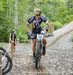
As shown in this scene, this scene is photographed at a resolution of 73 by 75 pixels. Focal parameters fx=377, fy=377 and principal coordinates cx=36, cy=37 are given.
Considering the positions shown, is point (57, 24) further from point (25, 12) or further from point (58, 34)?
point (58, 34)

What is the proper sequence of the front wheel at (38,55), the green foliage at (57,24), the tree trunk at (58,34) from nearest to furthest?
the front wheel at (38,55), the tree trunk at (58,34), the green foliage at (57,24)

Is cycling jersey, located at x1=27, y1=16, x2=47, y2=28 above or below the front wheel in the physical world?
above

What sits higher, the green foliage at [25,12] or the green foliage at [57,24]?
the green foliage at [25,12]

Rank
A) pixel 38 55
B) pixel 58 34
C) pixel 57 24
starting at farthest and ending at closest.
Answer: pixel 57 24, pixel 58 34, pixel 38 55

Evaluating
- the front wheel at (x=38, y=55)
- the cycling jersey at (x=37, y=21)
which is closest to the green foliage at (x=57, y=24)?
the cycling jersey at (x=37, y=21)

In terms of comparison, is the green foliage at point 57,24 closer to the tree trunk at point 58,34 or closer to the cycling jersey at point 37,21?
the tree trunk at point 58,34

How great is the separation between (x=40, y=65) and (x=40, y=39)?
786mm

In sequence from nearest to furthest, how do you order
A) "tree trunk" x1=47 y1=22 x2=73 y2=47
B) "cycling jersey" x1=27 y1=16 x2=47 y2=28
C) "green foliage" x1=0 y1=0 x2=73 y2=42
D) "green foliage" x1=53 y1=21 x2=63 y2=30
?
"cycling jersey" x1=27 y1=16 x2=47 y2=28 < "tree trunk" x1=47 y1=22 x2=73 y2=47 < "green foliage" x1=0 y1=0 x2=73 y2=42 < "green foliage" x1=53 y1=21 x2=63 y2=30

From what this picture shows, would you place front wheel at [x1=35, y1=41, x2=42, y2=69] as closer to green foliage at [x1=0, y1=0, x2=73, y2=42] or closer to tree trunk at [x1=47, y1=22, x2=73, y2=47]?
tree trunk at [x1=47, y1=22, x2=73, y2=47]

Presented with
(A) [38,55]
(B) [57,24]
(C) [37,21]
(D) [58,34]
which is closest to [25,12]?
(B) [57,24]

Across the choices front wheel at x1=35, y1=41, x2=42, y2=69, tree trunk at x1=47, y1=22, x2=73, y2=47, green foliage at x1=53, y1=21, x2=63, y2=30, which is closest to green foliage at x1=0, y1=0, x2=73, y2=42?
green foliage at x1=53, y1=21, x2=63, y2=30

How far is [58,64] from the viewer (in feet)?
34.6

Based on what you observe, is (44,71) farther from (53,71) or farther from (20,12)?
(20,12)

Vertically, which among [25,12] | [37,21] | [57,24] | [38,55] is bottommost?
[57,24]
